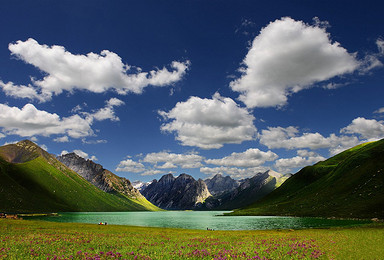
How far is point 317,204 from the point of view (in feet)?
630

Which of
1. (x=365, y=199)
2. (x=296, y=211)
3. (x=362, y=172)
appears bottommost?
(x=296, y=211)

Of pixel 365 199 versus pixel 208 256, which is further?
pixel 365 199

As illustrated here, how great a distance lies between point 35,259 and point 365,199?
187 meters

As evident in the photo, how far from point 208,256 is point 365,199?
175 m

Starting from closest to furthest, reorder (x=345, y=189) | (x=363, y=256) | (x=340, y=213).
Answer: (x=363, y=256) < (x=340, y=213) < (x=345, y=189)

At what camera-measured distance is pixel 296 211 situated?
19962 centimetres

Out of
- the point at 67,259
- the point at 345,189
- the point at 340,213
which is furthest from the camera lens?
the point at 345,189

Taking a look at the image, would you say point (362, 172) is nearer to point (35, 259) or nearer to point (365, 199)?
point (365, 199)

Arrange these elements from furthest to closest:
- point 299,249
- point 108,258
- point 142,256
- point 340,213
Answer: point 340,213
point 299,249
point 142,256
point 108,258

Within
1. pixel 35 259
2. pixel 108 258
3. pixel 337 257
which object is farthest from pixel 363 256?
pixel 35 259

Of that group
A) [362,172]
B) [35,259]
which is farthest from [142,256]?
[362,172]

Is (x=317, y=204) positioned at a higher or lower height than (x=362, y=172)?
lower

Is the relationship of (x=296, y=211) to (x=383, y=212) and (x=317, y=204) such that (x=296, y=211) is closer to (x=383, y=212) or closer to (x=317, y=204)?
(x=317, y=204)

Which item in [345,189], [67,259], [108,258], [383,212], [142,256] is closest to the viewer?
[67,259]
